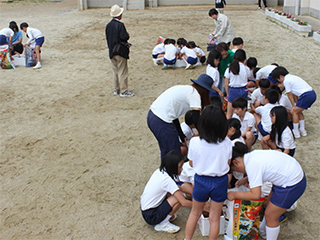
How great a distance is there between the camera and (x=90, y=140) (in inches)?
238

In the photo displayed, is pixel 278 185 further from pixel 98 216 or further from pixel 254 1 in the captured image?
pixel 254 1

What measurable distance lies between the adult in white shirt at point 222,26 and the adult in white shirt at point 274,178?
5857 mm

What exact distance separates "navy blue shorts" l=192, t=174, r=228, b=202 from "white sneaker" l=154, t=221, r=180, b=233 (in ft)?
2.06

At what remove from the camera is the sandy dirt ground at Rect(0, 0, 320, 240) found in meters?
4.13

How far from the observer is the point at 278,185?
3389 millimetres

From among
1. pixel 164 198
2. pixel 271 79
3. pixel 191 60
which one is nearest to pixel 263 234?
pixel 164 198

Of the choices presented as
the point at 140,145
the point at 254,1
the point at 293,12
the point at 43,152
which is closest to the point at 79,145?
the point at 43,152

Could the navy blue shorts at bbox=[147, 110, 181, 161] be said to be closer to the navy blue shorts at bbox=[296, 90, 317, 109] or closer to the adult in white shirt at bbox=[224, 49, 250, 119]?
the adult in white shirt at bbox=[224, 49, 250, 119]

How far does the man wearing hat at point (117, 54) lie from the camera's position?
24.1 feet

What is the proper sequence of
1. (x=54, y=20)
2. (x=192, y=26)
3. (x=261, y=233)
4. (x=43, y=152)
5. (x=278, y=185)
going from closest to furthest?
(x=278, y=185)
(x=261, y=233)
(x=43, y=152)
(x=192, y=26)
(x=54, y=20)

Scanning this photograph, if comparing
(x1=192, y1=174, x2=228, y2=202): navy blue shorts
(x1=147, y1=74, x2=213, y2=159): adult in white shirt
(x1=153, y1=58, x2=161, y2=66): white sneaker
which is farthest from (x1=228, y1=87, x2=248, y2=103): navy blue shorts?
(x1=153, y1=58, x2=161, y2=66): white sneaker

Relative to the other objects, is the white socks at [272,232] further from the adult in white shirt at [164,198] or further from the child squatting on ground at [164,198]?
the adult in white shirt at [164,198]

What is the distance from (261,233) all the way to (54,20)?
48.9 feet

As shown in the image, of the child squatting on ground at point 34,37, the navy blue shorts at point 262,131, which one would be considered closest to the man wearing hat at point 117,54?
the child squatting on ground at point 34,37
